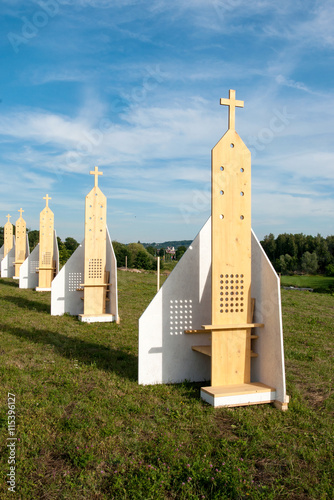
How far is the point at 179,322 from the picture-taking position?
17.0 ft

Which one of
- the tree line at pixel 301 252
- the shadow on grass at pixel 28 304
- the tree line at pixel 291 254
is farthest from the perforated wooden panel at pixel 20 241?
the tree line at pixel 301 252

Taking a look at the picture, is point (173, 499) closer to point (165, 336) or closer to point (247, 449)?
point (247, 449)

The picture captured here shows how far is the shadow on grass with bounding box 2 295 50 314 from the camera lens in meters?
11.3

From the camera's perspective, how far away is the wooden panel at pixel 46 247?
16.0m

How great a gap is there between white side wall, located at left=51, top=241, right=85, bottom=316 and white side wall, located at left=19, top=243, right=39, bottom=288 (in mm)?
6845

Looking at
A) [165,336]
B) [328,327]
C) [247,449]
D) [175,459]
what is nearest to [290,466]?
[247,449]

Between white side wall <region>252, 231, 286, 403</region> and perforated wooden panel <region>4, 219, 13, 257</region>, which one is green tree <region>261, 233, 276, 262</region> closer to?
perforated wooden panel <region>4, 219, 13, 257</region>

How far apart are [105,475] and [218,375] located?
1.95m

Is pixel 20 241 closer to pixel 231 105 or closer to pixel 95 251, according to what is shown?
pixel 95 251

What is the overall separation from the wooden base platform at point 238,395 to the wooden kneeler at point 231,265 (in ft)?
0.14

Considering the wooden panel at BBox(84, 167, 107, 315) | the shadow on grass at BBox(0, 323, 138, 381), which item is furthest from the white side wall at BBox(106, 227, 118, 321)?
the shadow on grass at BBox(0, 323, 138, 381)

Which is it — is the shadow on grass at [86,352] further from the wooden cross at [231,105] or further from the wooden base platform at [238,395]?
the wooden cross at [231,105]

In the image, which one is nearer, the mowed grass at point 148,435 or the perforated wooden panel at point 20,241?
the mowed grass at point 148,435

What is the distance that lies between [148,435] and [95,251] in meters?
6.84
